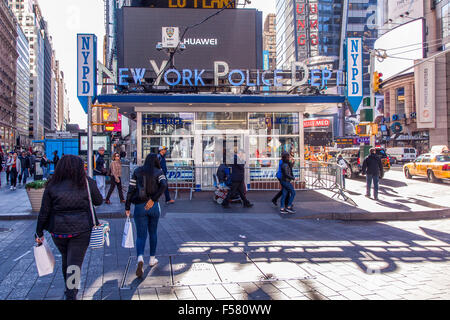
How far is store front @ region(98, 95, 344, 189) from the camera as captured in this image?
55.8 ft

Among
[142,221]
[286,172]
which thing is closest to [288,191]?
[286,172]

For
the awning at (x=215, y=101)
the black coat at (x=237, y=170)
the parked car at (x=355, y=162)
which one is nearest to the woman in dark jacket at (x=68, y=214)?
the black coat at (x=237, y=170)

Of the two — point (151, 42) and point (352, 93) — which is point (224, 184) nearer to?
point (352, 93)

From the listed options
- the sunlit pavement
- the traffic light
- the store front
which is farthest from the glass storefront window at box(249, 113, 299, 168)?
the sunlit pavement

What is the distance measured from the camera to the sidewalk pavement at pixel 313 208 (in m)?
11.3

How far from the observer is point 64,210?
4.29 metres

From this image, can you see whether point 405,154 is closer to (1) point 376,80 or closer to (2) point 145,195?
(1) point 376,80

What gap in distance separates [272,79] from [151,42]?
10309 millimetres

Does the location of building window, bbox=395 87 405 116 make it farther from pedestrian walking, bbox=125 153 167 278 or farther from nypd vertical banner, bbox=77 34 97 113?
pedestrian walking, bbox=125 153 167 278

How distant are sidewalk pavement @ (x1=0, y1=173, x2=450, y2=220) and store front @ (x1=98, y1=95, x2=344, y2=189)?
2.66 m

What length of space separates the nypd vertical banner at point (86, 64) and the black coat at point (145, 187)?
6.20 meters

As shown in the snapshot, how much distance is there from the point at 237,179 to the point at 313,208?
2.57m

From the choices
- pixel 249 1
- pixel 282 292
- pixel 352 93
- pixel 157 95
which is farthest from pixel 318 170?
pixel 249 1

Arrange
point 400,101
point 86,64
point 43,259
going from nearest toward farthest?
point 43,259 < point 86,64 < point 400,101
